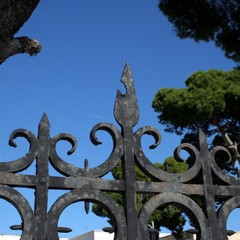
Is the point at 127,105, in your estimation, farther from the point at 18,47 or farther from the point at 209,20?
the point at 209,20

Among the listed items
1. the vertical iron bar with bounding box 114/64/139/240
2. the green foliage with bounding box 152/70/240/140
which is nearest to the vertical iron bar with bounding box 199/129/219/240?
the vertical iron bar with bounding box 114/64/139/240

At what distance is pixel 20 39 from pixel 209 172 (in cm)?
138

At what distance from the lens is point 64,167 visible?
2.35 meters

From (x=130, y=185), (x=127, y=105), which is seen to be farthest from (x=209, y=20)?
(x=130, y=185)

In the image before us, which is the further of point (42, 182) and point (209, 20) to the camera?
point (209, 20)

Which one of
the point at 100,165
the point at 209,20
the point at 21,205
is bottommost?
the point at 21,205

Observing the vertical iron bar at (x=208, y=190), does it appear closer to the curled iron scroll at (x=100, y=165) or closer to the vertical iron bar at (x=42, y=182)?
the curled iron scroll at (x=100, y=165)

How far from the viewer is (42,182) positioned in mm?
2281

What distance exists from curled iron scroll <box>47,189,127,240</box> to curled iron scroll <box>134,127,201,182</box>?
0.99 feet

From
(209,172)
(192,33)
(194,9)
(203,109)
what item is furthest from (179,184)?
(203,109)

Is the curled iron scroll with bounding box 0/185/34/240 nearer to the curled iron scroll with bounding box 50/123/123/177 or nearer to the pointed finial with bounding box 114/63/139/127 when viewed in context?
the curled iron scroll with bounding box 50/123/123/177

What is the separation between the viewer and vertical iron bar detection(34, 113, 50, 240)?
220cm

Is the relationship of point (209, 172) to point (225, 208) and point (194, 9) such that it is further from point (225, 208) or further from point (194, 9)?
point (194, 9)

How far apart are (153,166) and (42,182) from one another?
25.8 inches
